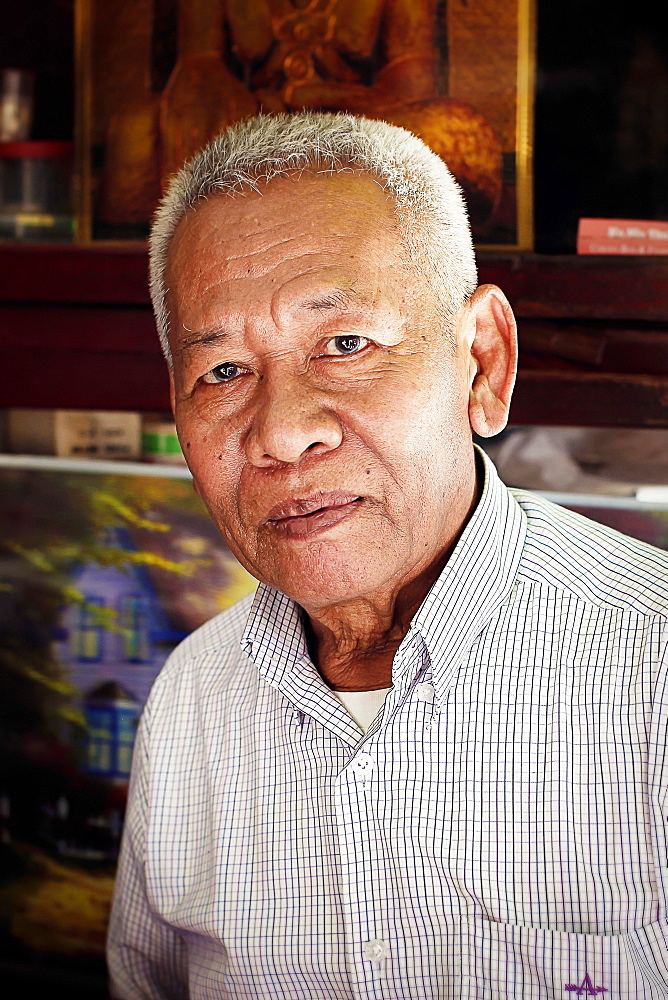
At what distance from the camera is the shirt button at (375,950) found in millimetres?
1246

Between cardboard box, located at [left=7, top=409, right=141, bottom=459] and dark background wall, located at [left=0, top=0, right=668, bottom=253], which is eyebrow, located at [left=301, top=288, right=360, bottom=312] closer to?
dark background wall, located at [left=0, top=0, right=668, bottom=253]

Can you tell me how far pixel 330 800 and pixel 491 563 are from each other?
16.7 inches

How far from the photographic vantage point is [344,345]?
1234 millimetres

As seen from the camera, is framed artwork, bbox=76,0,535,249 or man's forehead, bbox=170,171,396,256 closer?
man's forehead, bbox=170,171,396,256

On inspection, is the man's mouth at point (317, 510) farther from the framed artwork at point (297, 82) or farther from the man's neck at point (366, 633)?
the framed artwork at point (297, 82)

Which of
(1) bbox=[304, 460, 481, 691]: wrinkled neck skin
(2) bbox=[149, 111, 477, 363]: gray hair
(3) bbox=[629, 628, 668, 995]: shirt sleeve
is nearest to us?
(3) bbox=[629, 628, 668, 995]: shirt sleeve

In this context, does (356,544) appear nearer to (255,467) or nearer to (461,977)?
(255,467)

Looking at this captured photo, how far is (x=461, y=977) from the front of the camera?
1.23 m

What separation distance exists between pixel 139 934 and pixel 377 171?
1.33 meters

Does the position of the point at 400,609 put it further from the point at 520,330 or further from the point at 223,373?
the point at 520,330

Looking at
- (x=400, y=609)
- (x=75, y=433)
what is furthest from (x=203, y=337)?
(x=75, y=433)

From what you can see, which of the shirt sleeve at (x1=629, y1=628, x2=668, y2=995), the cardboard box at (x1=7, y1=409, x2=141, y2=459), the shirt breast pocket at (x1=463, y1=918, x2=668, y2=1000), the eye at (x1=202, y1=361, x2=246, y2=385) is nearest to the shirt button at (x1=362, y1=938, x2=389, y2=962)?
the shirt breast pocket at (x1=463, y1=918, x2=668, y2=1000)

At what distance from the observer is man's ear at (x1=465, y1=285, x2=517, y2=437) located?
1325 millimetres

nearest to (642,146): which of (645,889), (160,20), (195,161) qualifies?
(195,161)
